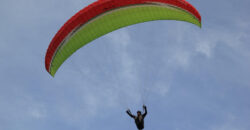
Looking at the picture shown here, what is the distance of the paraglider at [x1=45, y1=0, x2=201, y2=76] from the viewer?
70.1ft

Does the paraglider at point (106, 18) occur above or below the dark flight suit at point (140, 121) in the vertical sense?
above

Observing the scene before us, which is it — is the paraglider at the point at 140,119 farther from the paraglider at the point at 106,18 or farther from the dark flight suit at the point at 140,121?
the paraglider at the point at 106,18

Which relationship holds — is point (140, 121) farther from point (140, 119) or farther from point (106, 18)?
point (106, 18)

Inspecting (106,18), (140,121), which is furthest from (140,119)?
(106,18)

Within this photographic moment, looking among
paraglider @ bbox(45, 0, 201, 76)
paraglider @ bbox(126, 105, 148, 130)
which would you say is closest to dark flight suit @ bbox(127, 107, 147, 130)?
paraglider @ bbox(126, 105, 148, 130)

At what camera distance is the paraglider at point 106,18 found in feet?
70.1

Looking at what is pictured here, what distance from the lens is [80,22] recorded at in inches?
861

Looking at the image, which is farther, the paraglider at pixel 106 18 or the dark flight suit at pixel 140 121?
the dark flight suit at pixel 140 121

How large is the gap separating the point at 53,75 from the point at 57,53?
177 centimetres

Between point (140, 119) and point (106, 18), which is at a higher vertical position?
point (106, 18)

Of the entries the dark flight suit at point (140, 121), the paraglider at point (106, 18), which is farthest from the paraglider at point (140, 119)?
the paraglider at point (106, 18)

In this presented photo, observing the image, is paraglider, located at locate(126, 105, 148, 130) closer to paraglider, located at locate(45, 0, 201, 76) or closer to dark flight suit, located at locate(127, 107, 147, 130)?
dark flight suit, located at locate(127, 107, 147, 130)

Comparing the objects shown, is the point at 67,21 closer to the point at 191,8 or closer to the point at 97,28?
the point at 97,28

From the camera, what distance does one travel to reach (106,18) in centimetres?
2222
